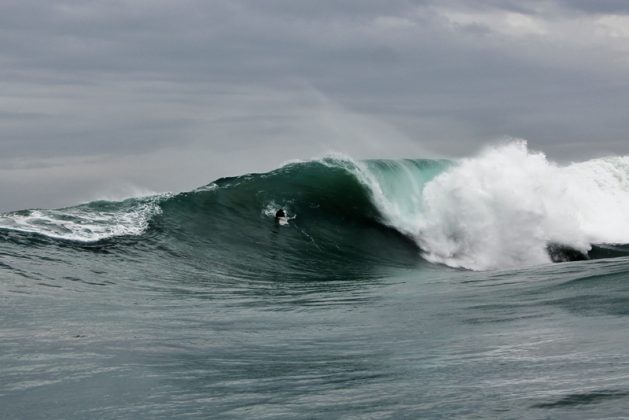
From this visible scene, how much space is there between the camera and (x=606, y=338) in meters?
8.77

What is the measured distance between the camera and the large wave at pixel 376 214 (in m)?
21.6

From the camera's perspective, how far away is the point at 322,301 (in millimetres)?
13828

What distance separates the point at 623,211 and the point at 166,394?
1237 inches

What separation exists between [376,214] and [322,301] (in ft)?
41.3

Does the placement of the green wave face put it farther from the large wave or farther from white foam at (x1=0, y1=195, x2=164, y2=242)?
white foam at (x1=0, y1=195, x2=164, y2=242)

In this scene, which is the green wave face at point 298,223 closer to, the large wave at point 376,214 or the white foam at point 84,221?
the large wave at point 376,214

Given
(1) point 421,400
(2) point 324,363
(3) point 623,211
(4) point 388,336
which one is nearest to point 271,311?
(4) point 388,336

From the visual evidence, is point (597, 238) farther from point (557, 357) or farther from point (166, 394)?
point (166, 394)

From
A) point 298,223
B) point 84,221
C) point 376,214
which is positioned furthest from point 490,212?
point 84,221

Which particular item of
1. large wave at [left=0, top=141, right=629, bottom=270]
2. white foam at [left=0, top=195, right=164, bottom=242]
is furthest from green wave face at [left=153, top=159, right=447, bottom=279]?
white foam at [left=0, top=195, right=164, bottom=242]

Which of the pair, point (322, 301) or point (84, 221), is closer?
point (322, 301)

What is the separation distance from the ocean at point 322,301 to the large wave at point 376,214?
0.27 ft

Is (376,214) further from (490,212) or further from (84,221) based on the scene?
(84,221)

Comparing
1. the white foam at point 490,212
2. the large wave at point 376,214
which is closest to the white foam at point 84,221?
the large wave at point 376,214
